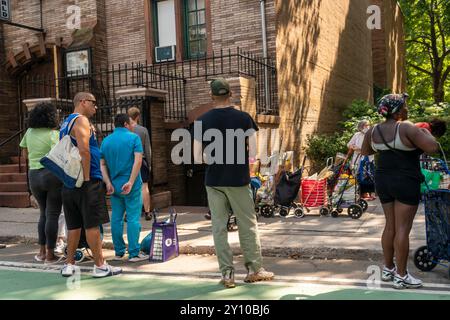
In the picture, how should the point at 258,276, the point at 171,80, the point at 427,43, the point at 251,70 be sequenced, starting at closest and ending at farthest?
the point at 258,276 → the point at 251,70 → the point at 171,80 → the point at 427,43

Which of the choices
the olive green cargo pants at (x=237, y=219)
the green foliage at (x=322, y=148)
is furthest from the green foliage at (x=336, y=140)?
the olive green cargo pants at (x=237, y=219)

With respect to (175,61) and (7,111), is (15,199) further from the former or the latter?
(175,61)

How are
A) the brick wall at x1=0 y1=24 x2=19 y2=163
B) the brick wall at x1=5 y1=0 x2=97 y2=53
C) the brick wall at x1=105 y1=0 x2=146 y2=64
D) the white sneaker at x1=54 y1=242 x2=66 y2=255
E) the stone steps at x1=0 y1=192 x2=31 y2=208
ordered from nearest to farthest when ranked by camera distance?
1. the white sneaker at x1=54 y1=242 x2=66 y2=255
2. the stone steps at x1=0 y1=192 x2=31 y2=208
3. the brick wall at x1=105 y1=0 x2=146 y2=64
4. the brick wall at x1=5 y1=0 x2=97 y2=53
5. the brick wall at x1=0 y1=24 x2=19 y2=163

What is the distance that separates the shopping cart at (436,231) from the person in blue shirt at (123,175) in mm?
3404

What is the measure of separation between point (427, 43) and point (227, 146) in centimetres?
2864

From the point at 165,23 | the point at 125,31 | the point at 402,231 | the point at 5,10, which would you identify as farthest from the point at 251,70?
the point at 402,231

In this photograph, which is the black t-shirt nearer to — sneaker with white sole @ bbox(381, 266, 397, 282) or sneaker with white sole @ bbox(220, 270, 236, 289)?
sneaker with white sole @ bbox(220, 270, 236, 289)

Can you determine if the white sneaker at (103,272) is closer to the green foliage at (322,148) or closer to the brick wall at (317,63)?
the brick wall at (317,63)

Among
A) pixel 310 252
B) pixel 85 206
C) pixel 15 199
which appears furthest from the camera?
pixel 15 199

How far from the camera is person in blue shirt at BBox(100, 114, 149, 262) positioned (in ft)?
21.3

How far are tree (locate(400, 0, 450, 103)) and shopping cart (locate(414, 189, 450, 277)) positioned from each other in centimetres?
1831

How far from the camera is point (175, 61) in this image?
508 inches

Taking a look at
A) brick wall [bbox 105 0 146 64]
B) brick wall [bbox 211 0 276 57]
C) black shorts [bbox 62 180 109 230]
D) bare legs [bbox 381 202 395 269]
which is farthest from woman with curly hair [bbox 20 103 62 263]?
brick wall [bbox 105 0 146 64]
